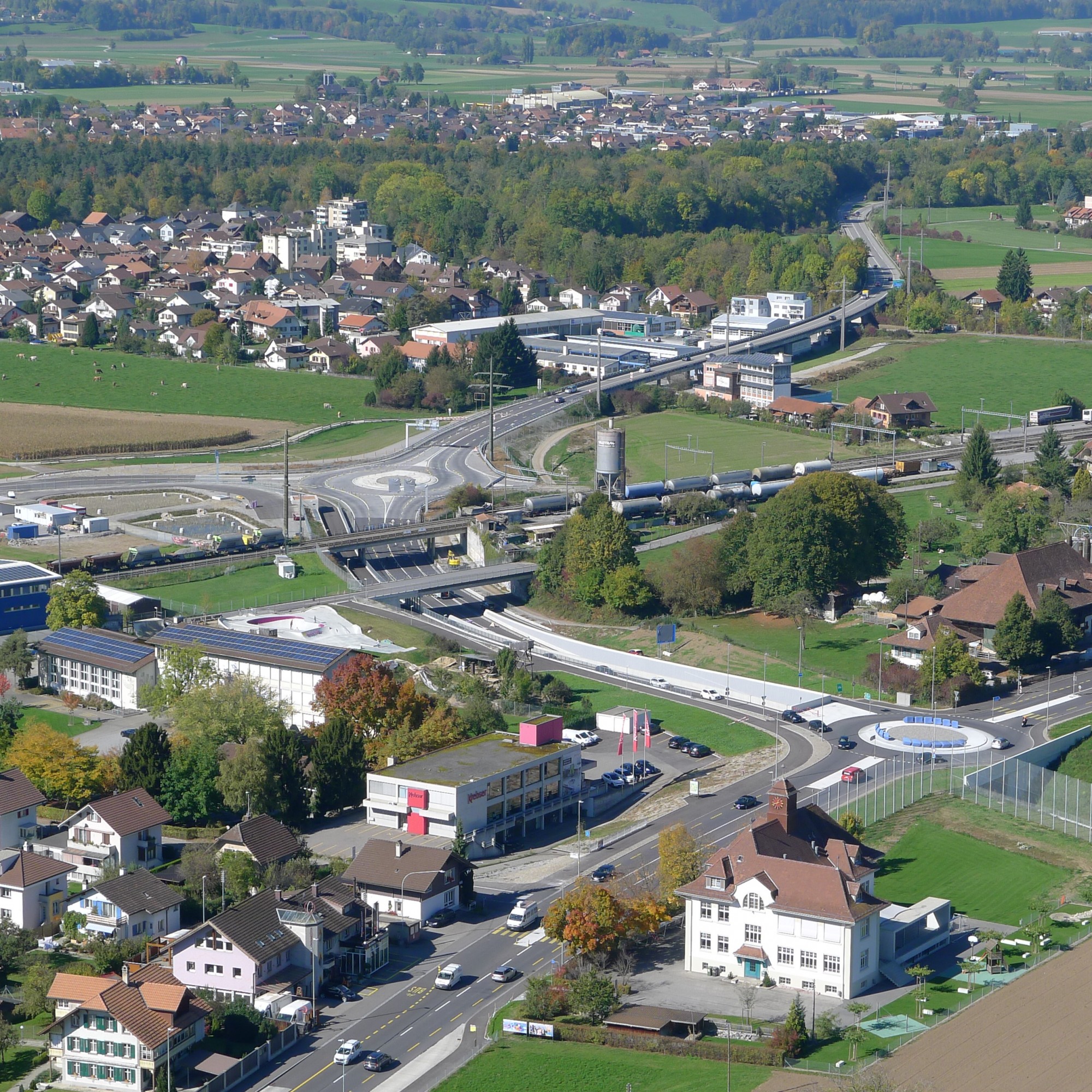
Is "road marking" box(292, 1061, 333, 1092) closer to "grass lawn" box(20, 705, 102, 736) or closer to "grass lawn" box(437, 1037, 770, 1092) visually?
"grass lawn" box(437, 1037, 770, 1092)

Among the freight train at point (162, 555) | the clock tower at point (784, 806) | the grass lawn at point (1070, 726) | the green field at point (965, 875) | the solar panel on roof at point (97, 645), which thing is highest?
the clock tower at point (784, 806)

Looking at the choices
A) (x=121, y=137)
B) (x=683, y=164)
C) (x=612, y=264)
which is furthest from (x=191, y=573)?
(x=121, y=137)

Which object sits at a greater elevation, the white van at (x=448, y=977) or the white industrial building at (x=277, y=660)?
the white industrial building at (x=277, y=660)

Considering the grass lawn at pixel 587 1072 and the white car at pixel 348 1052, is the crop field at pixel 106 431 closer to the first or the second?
the white car at pixel 348 1052

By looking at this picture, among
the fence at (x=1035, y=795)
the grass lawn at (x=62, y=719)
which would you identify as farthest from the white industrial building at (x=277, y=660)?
the fence at (x=1035, y=795)

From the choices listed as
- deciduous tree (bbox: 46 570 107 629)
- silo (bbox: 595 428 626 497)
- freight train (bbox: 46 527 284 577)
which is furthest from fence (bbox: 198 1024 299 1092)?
silo (bbox: 595 428 626 497)

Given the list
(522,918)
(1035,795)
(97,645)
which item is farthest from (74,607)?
(1035,795)

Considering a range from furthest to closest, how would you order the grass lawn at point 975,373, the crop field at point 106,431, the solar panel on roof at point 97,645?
the grass lawn at point 975,373
the crop field at point 106,431
the solar panel on roof at point 97,645

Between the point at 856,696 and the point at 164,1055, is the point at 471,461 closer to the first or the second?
the point at 856,696
